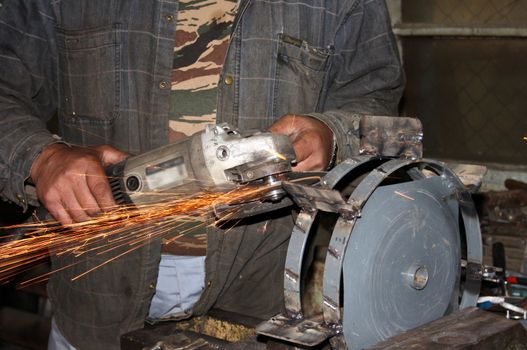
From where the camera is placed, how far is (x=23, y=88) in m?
2.19

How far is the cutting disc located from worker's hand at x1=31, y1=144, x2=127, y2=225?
691 mm

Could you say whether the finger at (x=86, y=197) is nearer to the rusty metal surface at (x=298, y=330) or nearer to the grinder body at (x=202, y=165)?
the grinder body at (x=202, y=165)

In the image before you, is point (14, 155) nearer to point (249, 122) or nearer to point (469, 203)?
point (249, 122)

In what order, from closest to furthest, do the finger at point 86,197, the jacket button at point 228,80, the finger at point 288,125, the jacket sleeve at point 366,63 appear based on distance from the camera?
the finger at point 86,197, the finger at point 288,125, the jacket button at point 228,80, the jacket sleeve at point 366,63

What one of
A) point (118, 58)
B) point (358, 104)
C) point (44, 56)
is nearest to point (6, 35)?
point (44, 56)

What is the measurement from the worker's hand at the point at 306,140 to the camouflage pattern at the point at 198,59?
305 millimetres

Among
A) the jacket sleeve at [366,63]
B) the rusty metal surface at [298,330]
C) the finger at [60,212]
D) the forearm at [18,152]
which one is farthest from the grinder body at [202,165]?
the jacket sleeve at [366,63]

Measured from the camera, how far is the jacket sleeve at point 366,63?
232 cm

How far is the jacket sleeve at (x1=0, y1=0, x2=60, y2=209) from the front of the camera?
2023 mm

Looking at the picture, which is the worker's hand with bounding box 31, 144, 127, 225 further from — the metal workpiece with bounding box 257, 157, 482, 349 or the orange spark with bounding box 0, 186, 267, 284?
the metal workpiece with bounding box 257, 157, 482, 349

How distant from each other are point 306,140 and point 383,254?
1.59 feet

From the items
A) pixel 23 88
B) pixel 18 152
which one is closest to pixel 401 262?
pixel 18 152

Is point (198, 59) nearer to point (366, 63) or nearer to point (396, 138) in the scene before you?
point (366, 63)

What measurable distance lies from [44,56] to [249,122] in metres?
0.68
